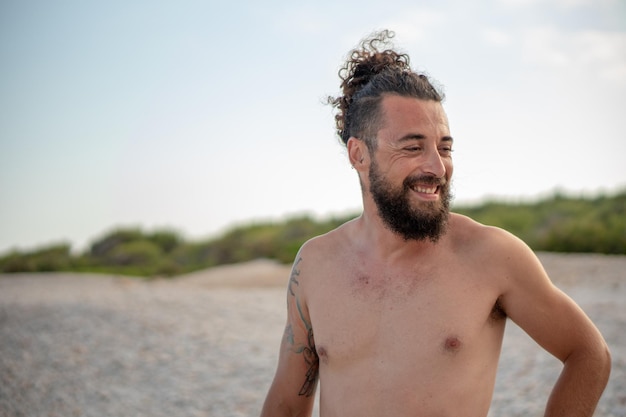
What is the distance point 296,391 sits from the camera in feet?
8.74

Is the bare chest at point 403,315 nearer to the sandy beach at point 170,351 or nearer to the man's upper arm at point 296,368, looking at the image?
the man's upper arm at point 296,368

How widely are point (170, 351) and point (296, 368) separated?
4978 mm

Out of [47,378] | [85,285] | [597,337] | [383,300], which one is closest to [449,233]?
[383,300]

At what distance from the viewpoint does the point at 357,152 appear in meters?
2.60

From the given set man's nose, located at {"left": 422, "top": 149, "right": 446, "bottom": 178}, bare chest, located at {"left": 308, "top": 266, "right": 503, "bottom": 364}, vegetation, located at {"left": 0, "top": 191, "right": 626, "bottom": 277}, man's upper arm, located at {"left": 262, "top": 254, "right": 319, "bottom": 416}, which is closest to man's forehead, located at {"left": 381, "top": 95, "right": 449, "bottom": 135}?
man's nose, located at {"left": 422, "top": 149, "right": 446, "bottom": 178}

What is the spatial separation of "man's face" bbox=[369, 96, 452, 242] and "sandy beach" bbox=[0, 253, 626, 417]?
2.97 metres

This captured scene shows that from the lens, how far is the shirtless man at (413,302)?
218 centimetres

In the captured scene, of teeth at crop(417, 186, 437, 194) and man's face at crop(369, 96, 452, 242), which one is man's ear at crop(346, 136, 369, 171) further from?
teeth at crop(417, 186, 437, 194)

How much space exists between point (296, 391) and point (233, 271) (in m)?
12.5

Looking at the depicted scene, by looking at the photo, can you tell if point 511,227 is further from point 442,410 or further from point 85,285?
point 442,410

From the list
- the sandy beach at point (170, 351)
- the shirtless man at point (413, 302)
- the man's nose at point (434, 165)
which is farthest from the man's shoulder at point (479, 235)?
the sandy beach at point (170, 351)

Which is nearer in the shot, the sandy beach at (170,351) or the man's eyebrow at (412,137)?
the man's eyebrow at (412,137)

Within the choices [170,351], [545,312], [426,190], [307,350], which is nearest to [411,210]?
[426,190]

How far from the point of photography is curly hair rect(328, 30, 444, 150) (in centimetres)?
247
